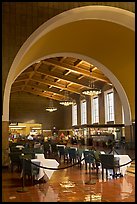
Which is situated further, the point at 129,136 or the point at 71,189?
the point at 129,136

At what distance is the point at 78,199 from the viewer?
543cm

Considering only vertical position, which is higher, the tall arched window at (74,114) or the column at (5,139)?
the tall arched window at (74,114)

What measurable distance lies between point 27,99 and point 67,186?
1048 inches

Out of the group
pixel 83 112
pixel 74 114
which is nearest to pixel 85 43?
pixel 83 112

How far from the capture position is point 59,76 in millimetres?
22406

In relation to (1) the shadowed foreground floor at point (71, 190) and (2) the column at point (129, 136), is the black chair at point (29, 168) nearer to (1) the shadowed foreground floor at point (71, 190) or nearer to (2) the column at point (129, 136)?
(1) the shadowed foreground floor at point (71, 190)

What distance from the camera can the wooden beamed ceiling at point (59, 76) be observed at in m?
18.9

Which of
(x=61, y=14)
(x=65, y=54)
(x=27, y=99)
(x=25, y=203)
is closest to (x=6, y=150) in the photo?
(x=25, y=203)

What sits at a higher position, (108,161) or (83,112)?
(83,112)

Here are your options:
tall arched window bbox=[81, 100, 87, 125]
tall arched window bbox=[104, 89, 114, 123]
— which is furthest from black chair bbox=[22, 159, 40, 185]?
tall arched window bbox=[81, 100, 87, 125]

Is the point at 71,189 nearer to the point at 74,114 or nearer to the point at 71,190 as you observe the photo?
the point at 71,190

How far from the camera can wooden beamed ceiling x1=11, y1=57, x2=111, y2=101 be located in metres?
18.9

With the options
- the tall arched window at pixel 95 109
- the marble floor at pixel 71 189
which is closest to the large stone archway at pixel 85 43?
the marble floor at pixel 71 189

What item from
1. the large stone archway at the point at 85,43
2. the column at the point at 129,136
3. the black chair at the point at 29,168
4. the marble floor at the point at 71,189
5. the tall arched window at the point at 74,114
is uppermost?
the large stone archway at the point at 85,43
